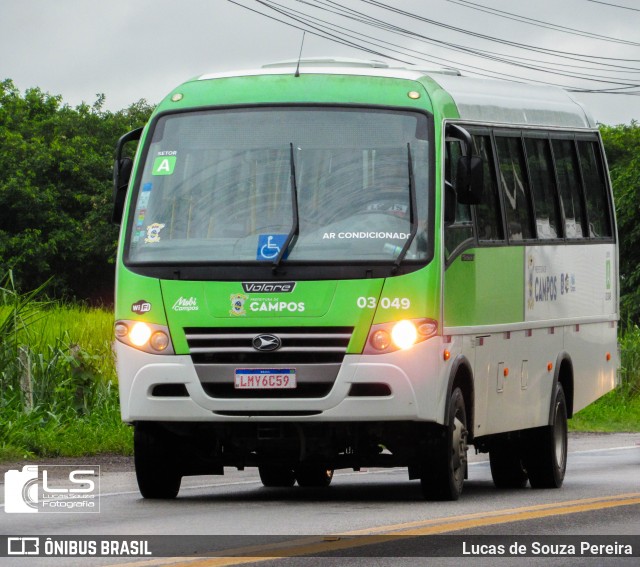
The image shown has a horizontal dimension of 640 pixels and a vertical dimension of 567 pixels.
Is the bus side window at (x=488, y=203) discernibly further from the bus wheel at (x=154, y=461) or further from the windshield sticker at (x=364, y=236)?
the bus wheel at (x=154, y=461)

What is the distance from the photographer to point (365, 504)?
519 inches

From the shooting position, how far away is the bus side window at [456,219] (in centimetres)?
1329

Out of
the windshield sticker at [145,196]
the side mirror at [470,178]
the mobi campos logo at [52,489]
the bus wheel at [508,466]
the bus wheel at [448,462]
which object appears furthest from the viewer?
the bus wheel at [508,466]

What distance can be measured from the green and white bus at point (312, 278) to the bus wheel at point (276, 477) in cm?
191

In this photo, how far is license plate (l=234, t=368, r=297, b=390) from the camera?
1273 centimetres

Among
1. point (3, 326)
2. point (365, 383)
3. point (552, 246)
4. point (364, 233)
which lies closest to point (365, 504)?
point (365, 383)

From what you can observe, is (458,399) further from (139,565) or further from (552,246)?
(139,565)

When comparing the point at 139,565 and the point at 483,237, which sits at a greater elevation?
the point at 483,237

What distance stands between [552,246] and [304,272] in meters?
3.94

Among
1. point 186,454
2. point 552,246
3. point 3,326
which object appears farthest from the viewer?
point 3,326

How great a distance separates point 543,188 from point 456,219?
278 cm

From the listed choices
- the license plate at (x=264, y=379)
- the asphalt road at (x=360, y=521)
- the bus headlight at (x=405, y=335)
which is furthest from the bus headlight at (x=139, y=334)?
the bus headlight at (x=405, y=335)

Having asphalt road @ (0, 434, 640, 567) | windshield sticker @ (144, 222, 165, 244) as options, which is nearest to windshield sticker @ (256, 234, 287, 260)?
windshield sticker @ (144, 222, 165, 244)

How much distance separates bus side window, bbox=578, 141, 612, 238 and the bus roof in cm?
40
